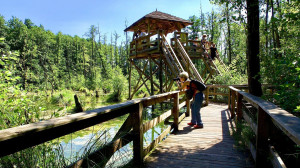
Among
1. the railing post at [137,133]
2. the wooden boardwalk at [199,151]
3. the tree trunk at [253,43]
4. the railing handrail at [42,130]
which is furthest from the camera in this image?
the tree trunk at [253,43]

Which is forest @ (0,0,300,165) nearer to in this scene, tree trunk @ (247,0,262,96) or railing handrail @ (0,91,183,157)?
tree trunk @ (247,0,262,96)

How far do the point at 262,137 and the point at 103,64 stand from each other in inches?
1639

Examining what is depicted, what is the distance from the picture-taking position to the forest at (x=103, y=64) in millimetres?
3121

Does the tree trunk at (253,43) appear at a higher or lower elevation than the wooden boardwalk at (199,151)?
higher

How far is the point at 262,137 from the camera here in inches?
90.3

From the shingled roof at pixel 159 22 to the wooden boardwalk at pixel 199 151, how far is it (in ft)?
30.7

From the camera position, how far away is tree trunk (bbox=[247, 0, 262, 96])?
4.13m

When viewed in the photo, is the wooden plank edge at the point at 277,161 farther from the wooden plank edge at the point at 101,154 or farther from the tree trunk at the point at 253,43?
the tree trunk at the point at 253,43

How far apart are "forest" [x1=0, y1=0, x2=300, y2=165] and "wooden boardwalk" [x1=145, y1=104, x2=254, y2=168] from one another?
1.20 metres

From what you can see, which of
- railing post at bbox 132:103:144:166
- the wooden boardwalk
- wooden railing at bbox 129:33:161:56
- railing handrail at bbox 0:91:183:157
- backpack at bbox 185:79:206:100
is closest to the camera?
railing handrail at bbox 0:91:183:157

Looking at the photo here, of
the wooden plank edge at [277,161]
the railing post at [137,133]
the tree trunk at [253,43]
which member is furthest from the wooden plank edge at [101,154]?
the tree trunk at [253,43]

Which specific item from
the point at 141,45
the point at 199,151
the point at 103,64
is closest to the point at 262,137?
the point at 199,151

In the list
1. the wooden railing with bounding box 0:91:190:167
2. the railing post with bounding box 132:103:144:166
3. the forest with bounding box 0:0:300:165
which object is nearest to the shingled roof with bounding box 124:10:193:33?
the forest with bounding box 0:0:300:165

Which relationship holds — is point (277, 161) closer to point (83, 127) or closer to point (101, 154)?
point (101, 154)
